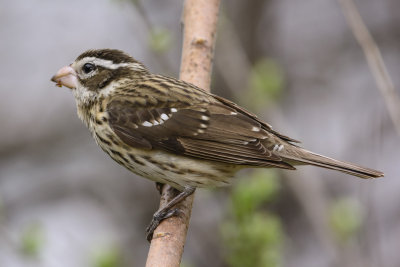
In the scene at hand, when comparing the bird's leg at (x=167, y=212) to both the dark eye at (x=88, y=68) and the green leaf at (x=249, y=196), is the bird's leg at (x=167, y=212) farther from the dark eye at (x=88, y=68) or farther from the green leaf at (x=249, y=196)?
the dark eye at (x=88, y=68)

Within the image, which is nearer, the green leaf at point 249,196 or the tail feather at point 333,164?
the tail feather at point 333,164

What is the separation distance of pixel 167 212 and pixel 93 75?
1380 millimetres

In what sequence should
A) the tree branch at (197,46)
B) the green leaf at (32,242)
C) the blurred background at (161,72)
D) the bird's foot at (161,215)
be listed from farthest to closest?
the blurred background at (161,72) < the green leaf at (32,242) < the tree branch at (197,46) < the bird's foot at (161,215)

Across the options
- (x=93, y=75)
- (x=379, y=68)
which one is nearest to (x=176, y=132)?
(x=93, y=75)

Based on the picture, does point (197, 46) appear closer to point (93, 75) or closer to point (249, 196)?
point (93, 75)

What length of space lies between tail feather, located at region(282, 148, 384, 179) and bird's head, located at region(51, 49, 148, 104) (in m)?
→ 1.43

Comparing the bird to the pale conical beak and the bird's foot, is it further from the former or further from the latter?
the bird's foot

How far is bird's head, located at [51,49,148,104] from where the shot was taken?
5.82 metres

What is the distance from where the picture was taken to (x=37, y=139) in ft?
32.5

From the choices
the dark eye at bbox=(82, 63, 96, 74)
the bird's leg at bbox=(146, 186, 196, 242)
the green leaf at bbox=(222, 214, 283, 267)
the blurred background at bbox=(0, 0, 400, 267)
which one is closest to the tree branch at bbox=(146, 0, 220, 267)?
the bird's leg at bbox=(146, 186, 196, 242)

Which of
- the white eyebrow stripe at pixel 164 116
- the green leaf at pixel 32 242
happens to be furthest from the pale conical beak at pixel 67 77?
the green leaf at pixel 32 242

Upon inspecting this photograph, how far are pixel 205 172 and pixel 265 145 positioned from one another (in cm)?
47

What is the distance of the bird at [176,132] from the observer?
5.36 m

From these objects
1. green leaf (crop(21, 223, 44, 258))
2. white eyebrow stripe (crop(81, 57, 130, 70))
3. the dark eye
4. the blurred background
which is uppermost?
the blurred background
